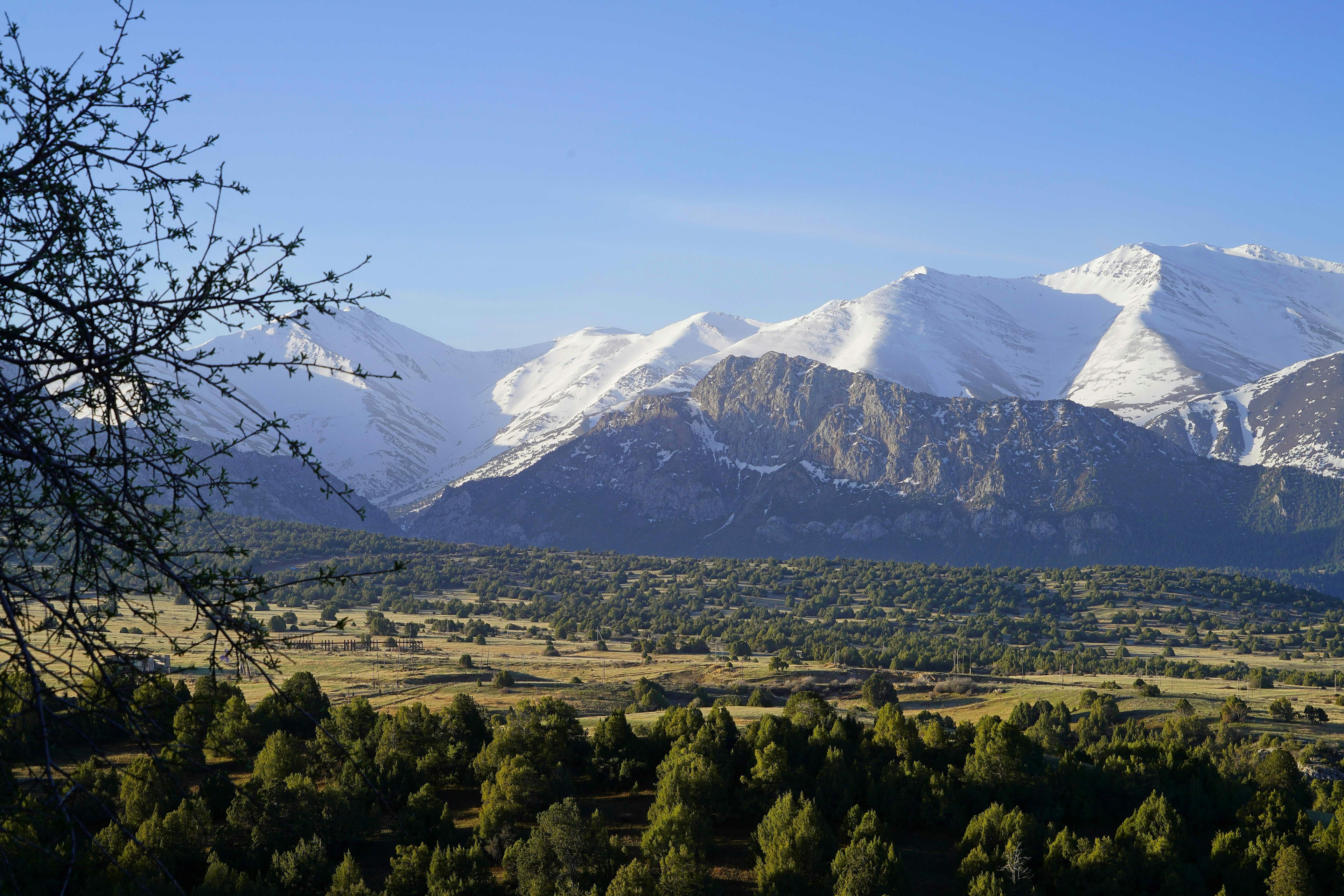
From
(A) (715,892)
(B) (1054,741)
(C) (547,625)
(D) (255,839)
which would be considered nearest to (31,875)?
(D) (255,839)

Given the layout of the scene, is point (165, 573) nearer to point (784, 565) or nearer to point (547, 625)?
point (547, 625)

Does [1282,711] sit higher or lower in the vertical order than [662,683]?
lower

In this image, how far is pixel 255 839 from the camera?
2627 cm

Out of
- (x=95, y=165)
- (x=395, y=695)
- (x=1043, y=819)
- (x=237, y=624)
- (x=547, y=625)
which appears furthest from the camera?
(x=547, y=625)

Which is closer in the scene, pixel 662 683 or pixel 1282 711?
pixel 1282 711

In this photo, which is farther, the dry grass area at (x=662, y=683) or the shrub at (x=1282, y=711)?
the dry grass area at (x=662, y=683)

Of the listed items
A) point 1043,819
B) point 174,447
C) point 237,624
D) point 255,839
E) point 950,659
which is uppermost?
point 174,447

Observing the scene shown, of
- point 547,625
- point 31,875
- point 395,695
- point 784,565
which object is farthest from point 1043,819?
point 784,565

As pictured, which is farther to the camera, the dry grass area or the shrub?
the dry grass area

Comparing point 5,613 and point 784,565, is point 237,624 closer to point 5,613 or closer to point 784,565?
point 5,613

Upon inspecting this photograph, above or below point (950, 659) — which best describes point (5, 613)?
above

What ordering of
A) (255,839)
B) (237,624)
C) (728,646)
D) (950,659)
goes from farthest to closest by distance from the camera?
(728,646) → (950,659) → (255,839) → (237,624)

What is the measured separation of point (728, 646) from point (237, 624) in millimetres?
103925

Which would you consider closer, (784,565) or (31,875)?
(31,875)
